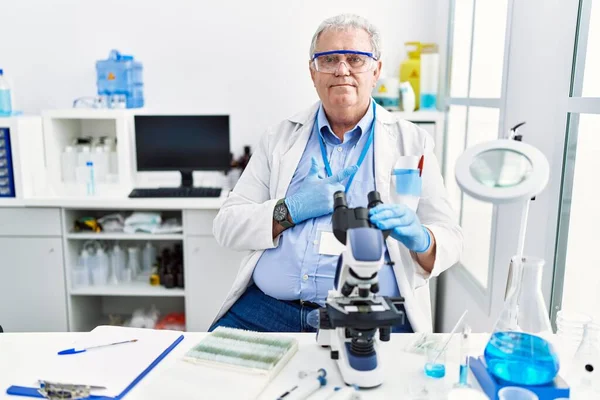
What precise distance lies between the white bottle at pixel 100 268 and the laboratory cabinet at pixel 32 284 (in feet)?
0.56

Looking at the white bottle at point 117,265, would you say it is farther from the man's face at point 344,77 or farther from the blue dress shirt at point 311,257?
the man's face at point 344,77

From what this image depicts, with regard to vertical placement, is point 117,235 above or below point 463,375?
below

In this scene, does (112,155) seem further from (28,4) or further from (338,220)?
(338,220)

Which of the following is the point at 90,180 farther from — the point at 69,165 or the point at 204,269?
the point at 204,269

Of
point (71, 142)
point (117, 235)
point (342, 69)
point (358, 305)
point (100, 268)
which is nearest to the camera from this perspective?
point (358, 305)

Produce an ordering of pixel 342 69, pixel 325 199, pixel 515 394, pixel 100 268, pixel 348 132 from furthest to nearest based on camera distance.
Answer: pixel 100 268 → pixel 348 132 → pixel 342 69 → pixel 325 199 → pixel 515 394

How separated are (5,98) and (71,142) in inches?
17.2

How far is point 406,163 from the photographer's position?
1.41m

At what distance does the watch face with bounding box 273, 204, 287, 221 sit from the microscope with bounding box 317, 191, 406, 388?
0.54 meters

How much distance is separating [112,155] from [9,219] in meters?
0.67

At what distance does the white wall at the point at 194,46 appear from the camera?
10.2 feet

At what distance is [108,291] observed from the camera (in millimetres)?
2832

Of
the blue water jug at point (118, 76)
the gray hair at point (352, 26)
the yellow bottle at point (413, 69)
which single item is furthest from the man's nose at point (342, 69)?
the blue water jug at point (118, 76)

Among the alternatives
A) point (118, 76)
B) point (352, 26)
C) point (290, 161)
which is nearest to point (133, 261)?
point (118, 76)
